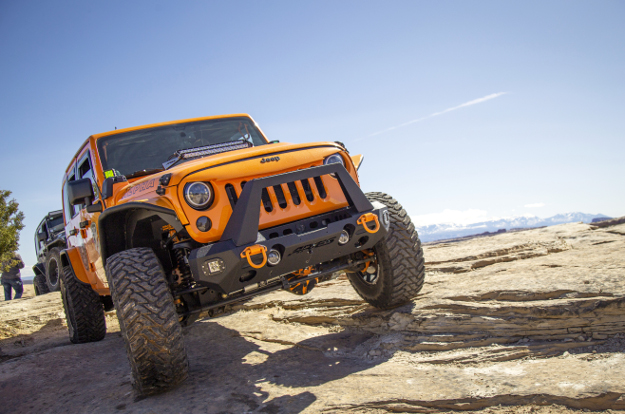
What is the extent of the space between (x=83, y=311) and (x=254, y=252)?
3359 mm

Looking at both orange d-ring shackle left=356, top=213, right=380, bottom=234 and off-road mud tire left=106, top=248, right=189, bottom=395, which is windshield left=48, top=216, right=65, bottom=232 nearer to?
off-road mud tire left=106, top=248, right=189, bottom=395

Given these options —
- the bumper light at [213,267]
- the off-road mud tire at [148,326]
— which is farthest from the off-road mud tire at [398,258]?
the off-road mud tire at [148,326]

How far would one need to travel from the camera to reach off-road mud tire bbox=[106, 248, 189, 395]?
2738mm

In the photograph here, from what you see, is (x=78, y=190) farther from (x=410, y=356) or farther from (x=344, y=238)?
(x=410, y=356)

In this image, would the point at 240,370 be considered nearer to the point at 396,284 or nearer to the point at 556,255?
the point at 396,284

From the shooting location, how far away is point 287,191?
3121 millimetres

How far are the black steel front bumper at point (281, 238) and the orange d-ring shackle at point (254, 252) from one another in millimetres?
22

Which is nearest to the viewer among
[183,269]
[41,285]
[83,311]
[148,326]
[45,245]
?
[148,326]

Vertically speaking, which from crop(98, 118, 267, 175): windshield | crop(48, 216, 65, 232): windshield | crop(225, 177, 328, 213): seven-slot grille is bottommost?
crop(225, 177, 328, 213): seven-slot grille

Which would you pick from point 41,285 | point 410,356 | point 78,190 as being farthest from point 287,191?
point 41,285

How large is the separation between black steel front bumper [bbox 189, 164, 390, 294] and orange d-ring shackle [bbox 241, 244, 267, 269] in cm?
2

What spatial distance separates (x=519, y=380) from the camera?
2432mm

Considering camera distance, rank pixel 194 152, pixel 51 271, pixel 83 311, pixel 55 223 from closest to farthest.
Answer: pixel 194 152 → pixel 83 311 → pixel 51 271 → pixel 55 223

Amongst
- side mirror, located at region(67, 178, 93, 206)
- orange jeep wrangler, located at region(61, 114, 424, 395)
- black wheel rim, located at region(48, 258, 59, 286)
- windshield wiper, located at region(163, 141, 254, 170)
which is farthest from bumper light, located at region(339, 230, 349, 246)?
black wheel rim, located at region(48, 258, 59, 286)
